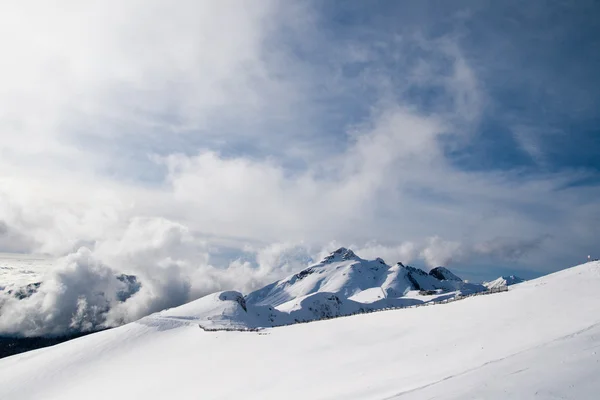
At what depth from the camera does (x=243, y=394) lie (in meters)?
31.0

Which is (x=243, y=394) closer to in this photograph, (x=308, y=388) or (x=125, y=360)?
(x=308, y=388)

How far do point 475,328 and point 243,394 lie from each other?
21.2 m

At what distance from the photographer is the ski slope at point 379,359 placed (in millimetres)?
20078

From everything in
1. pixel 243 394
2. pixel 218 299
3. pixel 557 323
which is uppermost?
pixel 218 299

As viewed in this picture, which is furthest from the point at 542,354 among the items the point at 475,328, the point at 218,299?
the point at 218,299

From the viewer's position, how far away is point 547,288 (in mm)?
39219

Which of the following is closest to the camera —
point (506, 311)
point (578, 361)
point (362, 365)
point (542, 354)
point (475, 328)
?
point (578, 361)

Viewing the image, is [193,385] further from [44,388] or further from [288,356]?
[44,388]

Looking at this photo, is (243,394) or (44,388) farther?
(44,388)

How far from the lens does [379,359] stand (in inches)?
1229

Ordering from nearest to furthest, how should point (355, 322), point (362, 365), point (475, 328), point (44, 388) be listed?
point (362, 365) < point (475, 328) < point (355, 322) < point (44, 388)

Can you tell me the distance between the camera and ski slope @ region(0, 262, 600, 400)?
20.1 metres

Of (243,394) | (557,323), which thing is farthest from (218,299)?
(557,323)

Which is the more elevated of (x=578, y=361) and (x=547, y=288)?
(x=547, y=288)
